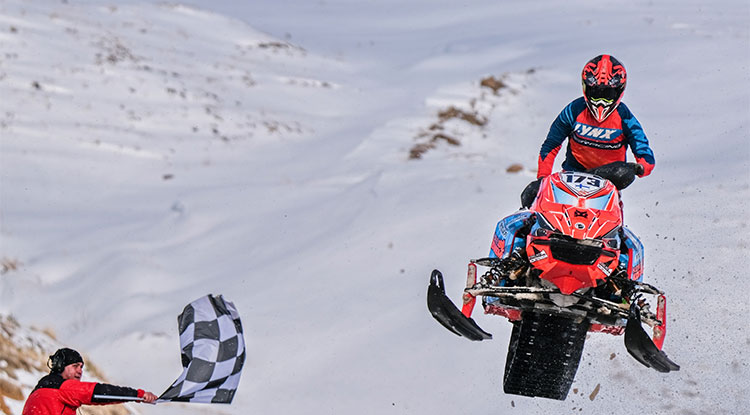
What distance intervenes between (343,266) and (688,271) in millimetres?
5094

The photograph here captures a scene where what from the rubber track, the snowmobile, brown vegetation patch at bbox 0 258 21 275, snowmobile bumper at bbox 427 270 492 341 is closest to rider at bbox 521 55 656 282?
the snowmobile

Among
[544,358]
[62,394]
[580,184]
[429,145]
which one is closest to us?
[62,394]

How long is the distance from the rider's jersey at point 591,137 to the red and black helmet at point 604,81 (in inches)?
13.4

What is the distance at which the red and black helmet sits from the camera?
22.7 ft

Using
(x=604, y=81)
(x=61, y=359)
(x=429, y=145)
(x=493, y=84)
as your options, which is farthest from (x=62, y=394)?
(x=493, y=84)

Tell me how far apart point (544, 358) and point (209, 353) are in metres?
2.54

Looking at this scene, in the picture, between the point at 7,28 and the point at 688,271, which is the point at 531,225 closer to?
the point at 688,271

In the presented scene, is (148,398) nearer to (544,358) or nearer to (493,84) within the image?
(544,358)

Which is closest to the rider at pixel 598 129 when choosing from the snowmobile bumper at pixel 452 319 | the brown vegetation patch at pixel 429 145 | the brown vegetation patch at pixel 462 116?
the snowmobile bumper at pixel 452 319

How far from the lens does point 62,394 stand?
5.56 metres

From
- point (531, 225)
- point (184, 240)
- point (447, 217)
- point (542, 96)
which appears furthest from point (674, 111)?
point (531, 225)

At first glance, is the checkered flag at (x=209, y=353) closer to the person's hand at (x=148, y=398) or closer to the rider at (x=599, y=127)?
the person's hand at (x=148, y=398)

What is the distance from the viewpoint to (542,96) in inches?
911

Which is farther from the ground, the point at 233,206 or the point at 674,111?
the point at 674,111
